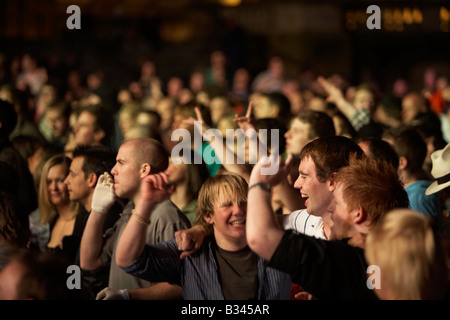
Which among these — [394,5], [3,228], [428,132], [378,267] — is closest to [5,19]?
[394,5]

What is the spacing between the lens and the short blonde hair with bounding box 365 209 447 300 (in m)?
2.71

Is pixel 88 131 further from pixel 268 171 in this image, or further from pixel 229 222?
pixel 268 171

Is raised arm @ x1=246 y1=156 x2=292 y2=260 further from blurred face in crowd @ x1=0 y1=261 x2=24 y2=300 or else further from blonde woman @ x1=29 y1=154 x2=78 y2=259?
blonde woman @ x1=29 y1=154 x2=78 y2=259

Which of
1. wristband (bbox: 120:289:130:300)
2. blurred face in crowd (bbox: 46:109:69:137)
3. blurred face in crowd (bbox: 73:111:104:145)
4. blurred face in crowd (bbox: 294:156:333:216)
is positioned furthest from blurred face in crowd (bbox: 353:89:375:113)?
wristband (bbox: 120:289:130:300)

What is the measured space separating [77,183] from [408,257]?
117 inches

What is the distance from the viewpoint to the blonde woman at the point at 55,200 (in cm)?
549

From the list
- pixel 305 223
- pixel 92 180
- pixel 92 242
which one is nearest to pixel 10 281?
pixel 92 242

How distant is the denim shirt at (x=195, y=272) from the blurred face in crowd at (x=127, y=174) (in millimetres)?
592

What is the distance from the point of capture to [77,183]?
515 cm

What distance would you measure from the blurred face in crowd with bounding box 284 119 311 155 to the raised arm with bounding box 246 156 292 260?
293 centimetres
